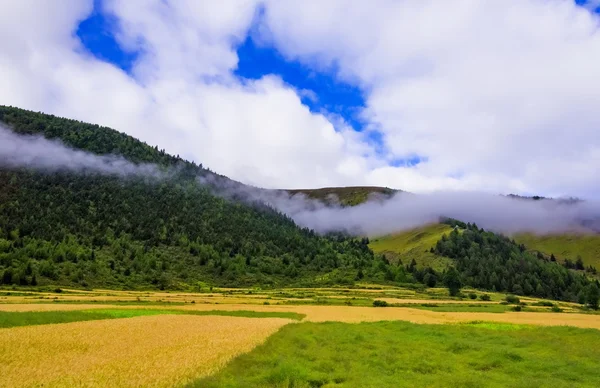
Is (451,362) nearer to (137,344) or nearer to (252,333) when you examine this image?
(252,333)

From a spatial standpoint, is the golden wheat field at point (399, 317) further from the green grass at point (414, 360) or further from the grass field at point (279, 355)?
the green grass at point (414, 360)

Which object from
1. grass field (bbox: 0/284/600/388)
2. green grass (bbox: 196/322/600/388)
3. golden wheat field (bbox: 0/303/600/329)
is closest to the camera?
grass field (bbox: 0/284/600/388)

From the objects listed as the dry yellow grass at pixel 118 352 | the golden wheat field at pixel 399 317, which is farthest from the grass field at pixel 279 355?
the golden wheat field at pixel 399 317

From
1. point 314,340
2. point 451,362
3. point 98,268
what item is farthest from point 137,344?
point 98,268

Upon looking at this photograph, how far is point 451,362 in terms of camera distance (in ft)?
91.1

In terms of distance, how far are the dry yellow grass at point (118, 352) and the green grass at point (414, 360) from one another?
2.01 meters

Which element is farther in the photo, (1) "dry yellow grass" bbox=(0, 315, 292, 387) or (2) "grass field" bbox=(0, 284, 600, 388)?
Answer: (2) "grass field" bbox=(0, 284, 600, 388)

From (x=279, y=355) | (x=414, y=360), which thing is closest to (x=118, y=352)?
(x=279, y=355)

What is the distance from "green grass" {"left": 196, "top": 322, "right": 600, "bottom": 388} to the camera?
2194cm

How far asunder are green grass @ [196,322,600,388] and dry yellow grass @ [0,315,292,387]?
79.3 inches

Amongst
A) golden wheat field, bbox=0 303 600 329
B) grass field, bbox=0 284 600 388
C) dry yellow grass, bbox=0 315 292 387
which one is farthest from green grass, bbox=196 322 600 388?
golden wheat field, bbox=0 303 600 329

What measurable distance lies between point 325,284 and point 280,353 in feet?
488

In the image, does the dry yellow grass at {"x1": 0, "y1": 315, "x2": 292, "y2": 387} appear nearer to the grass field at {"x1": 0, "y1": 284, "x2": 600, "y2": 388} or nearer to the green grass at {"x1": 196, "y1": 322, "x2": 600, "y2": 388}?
the grass field at {"x1": 0, "y1": 284, "x2": 600, "y2": 388}

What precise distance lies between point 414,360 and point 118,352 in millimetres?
18951
